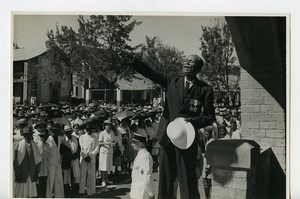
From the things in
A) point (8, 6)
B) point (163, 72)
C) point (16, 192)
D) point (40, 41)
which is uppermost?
point (8, 6)

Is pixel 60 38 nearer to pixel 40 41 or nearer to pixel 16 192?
pixel 40 41

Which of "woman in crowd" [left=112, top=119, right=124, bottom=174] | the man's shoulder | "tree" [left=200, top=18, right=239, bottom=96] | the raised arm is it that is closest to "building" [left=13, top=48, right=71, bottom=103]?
"woman in crowd" [left=112, top=119, right=124, bottom=174]

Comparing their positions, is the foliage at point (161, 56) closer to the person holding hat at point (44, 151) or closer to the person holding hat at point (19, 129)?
the person holding hat at point (44, 151)

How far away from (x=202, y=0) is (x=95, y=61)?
4.01ft

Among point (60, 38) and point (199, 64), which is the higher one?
point (60, 38)

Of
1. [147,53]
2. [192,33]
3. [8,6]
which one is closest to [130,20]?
[147,53]

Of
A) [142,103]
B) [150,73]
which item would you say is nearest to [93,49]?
[150,73]

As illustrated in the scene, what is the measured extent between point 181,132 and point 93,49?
1220 mm

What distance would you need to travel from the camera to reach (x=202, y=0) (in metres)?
4.16

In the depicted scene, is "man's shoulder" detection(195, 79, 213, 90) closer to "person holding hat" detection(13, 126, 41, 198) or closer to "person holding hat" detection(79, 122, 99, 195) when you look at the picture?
"person holding hat" detection(79, 122, 99, 195)

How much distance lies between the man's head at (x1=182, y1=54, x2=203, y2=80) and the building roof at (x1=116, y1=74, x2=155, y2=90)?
1.20ft

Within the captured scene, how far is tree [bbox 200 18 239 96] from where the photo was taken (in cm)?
420

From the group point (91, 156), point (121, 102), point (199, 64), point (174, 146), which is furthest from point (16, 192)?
point (199, 64)

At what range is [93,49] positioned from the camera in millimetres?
4309
